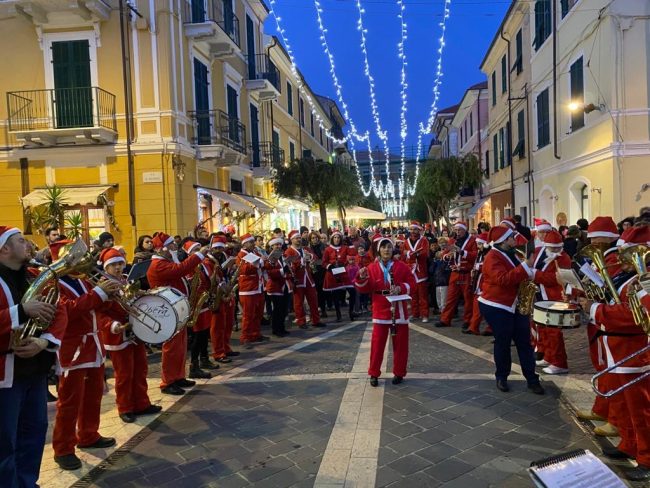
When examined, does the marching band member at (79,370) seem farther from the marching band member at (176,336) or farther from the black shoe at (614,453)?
the black shoe at (614,453)

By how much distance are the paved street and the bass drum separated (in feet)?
3.19

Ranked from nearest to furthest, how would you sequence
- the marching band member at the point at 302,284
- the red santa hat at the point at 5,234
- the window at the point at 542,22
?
the red santa hat at the point at 5,234, the marching band member at the point at 302,284, the window at the point at 542,22

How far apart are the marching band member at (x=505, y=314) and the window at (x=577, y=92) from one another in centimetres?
1029

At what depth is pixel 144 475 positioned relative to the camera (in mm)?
4398

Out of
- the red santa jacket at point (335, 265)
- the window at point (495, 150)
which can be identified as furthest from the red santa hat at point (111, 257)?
the window at point (495, 150)

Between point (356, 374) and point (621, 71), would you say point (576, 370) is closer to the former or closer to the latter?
point (356, 374)

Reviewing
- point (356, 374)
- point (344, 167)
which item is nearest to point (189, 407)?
point (356, 374)

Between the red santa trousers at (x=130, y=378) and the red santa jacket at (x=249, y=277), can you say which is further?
the red santa jacket at (x=249, y=277)

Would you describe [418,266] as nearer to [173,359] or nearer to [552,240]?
[552,240]

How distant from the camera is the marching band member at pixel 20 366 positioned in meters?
3.38

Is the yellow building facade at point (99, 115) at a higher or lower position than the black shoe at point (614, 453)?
higher

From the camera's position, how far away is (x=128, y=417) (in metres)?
5.59

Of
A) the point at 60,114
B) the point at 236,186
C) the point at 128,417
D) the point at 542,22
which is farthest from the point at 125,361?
the point at 542,22

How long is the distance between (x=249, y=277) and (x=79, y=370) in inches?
180
